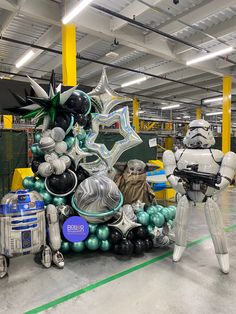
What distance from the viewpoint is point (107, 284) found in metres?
2.36

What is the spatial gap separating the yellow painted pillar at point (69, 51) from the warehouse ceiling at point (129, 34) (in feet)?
0.85

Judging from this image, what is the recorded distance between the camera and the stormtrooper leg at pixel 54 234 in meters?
2.67

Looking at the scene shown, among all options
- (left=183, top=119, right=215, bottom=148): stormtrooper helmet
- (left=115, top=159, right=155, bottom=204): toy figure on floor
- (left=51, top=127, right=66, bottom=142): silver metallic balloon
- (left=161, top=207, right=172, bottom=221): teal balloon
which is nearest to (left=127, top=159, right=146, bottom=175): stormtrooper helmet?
(left=115, top=159, right=155, bottom=204): toy figure on floor

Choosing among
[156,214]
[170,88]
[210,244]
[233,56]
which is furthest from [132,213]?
[170,88]

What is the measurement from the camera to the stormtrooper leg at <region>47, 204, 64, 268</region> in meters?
2.67

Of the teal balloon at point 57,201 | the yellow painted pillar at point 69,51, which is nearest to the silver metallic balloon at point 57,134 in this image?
the teal balloon at point 57,201

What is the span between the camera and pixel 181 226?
2.86 m

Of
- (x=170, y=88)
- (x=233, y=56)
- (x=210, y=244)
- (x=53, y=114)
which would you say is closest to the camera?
(x=53, y=114)

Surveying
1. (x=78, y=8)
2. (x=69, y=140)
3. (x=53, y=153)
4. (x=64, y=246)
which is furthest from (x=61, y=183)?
(x=78, y=8)

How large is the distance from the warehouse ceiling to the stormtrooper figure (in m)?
3.19

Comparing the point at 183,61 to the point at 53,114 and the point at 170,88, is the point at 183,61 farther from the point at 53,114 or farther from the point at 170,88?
the point at 53,114

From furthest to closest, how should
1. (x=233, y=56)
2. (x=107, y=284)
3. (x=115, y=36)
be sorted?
1. (x=233, y=56)
2. (x=115, y=36)
3. (x=107, y=284)

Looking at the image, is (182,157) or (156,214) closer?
(182,157)

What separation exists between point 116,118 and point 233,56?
6.58 metres
